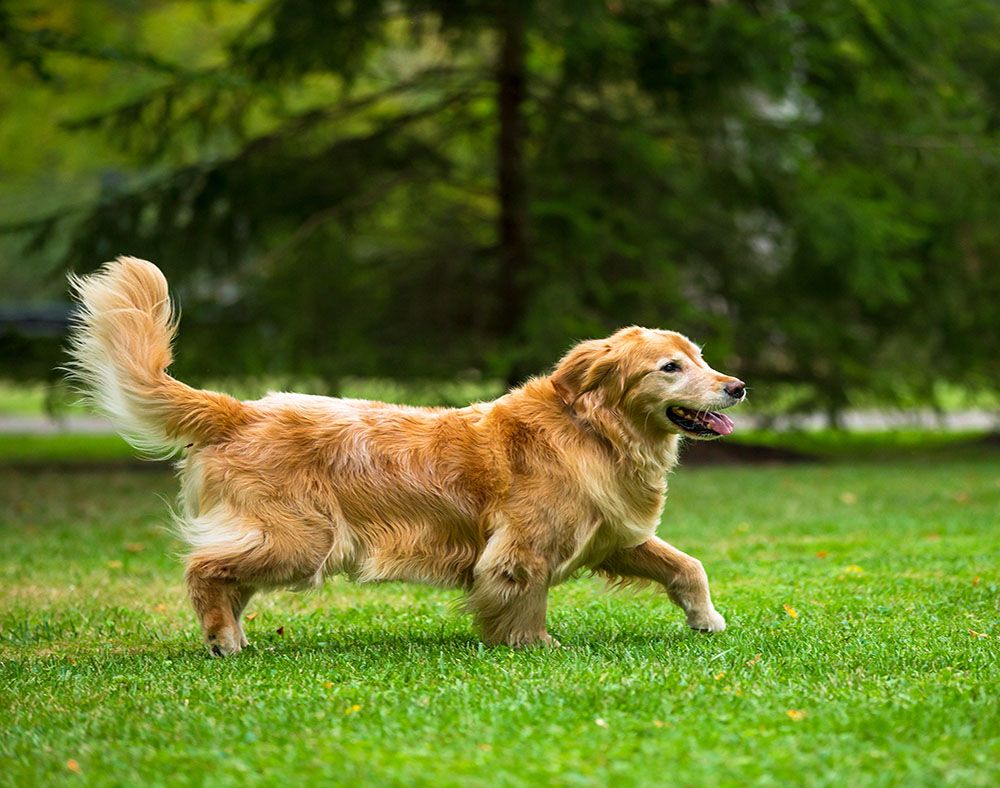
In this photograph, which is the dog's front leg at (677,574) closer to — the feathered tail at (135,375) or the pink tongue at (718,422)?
the pink tongue at (718,422)

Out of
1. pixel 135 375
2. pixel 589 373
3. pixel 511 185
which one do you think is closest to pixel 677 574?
pixel 589 373

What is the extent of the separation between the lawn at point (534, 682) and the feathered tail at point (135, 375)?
1.06 metres

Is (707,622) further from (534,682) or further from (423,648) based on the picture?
(534,682)

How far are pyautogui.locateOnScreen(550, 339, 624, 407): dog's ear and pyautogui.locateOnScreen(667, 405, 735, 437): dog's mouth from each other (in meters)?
0.28

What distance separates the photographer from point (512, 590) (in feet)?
20.1

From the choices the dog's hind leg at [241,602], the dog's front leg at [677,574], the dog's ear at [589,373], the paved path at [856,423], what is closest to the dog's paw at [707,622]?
the dog's front leg at [677,574]

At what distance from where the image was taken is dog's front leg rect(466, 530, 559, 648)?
20.0 feet

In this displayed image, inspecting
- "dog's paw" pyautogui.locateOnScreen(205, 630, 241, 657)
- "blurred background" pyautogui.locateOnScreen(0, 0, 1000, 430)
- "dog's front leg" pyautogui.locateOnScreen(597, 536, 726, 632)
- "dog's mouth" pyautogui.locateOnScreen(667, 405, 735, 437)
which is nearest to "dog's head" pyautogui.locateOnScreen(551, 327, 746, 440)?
"dog's mouth" pyautogui.locateOnScreen(667, 405, 735, 437)

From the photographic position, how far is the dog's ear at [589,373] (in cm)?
633

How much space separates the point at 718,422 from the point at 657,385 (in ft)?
1.17

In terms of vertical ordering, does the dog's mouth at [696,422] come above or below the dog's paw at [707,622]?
above

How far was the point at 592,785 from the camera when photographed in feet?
12.8

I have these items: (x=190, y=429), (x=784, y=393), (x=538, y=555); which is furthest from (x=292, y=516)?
(x=784, y=393)

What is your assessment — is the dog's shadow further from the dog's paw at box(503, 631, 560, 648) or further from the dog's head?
the dog's head
